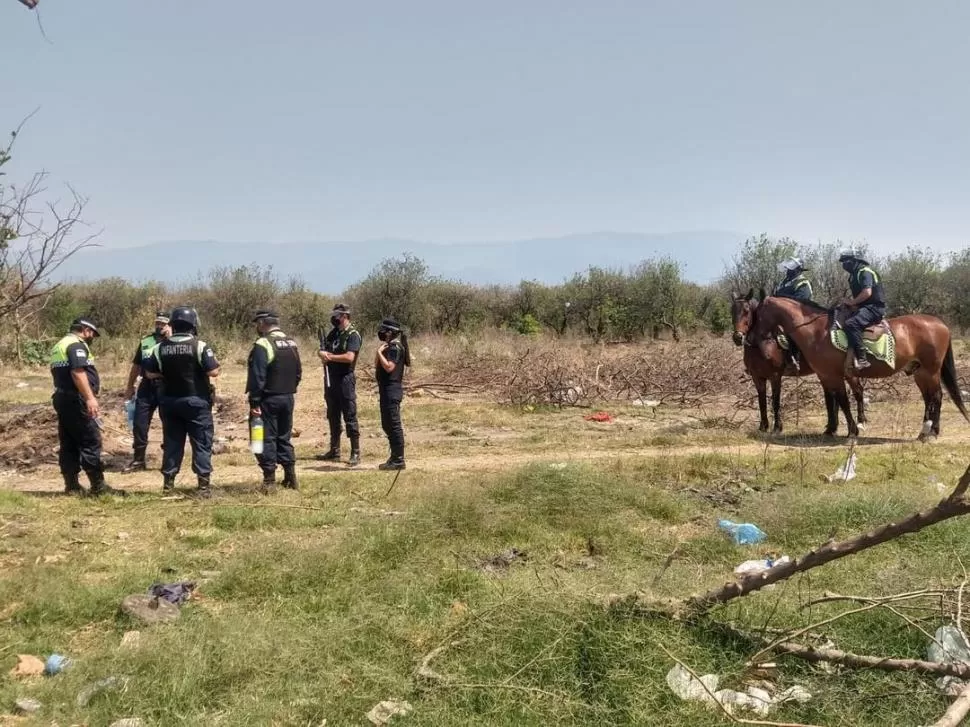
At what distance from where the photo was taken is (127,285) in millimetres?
31703

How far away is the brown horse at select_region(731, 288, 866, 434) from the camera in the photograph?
11078 millimetres

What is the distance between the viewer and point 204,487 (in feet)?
25.9

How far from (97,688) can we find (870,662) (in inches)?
148

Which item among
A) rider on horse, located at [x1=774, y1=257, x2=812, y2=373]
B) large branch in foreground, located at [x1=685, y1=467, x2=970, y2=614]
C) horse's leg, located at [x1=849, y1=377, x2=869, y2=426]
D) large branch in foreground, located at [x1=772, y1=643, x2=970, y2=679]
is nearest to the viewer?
large branch in foreground, located at [x1=685, y1=467, x2=970, y2=614]

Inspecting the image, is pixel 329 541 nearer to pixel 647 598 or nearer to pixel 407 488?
pixel 407 488

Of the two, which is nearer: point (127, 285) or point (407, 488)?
point (407, 488)

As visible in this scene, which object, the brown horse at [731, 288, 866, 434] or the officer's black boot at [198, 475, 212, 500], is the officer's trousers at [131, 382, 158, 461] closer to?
the officer's black boot at [198, 475, 212, 500]

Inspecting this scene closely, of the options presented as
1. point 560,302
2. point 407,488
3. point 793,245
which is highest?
point 793,245

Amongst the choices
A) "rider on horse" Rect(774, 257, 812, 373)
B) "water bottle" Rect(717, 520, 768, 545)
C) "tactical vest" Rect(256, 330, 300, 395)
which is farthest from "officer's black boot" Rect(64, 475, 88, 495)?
"rider on horse" Rect(774, 257, 812, 373)

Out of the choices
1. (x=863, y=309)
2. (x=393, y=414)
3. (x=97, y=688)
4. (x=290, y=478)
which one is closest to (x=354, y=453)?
(x=393, y=414)

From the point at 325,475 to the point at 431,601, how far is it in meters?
4.53

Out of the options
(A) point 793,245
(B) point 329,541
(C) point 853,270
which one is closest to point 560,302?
(A) point 793,245

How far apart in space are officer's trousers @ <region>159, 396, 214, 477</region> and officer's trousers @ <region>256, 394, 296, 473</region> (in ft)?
1.96

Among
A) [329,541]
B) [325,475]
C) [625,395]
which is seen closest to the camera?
[329,541]
